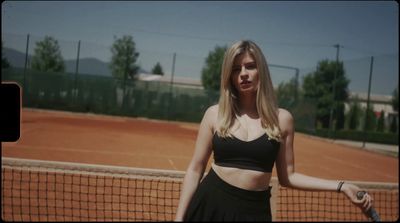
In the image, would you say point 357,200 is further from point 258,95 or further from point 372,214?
point 258,95

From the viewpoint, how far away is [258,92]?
104 centimetres

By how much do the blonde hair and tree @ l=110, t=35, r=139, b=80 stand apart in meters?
21.8

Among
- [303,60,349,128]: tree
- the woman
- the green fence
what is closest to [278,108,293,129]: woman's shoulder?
the woman

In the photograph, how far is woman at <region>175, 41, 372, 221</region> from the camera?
1.02m

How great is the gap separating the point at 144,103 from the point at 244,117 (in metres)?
17.1

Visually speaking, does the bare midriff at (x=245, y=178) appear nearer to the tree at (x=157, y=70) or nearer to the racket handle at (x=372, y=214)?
the racket handle at (x=372, y=214)

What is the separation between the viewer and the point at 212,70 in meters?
25.0

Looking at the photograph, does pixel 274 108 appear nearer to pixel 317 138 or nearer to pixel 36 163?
pixel 36 163

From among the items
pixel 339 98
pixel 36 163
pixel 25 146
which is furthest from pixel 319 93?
pixel 36 163

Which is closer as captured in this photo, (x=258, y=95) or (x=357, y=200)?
(x=357, y=200)

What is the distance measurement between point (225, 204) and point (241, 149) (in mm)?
Result: 160

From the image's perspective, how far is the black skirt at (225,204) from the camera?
3.31 ft

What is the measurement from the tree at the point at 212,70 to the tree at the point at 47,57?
9233 mm

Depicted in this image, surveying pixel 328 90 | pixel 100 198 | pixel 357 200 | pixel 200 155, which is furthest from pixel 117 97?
pixel 357 200
